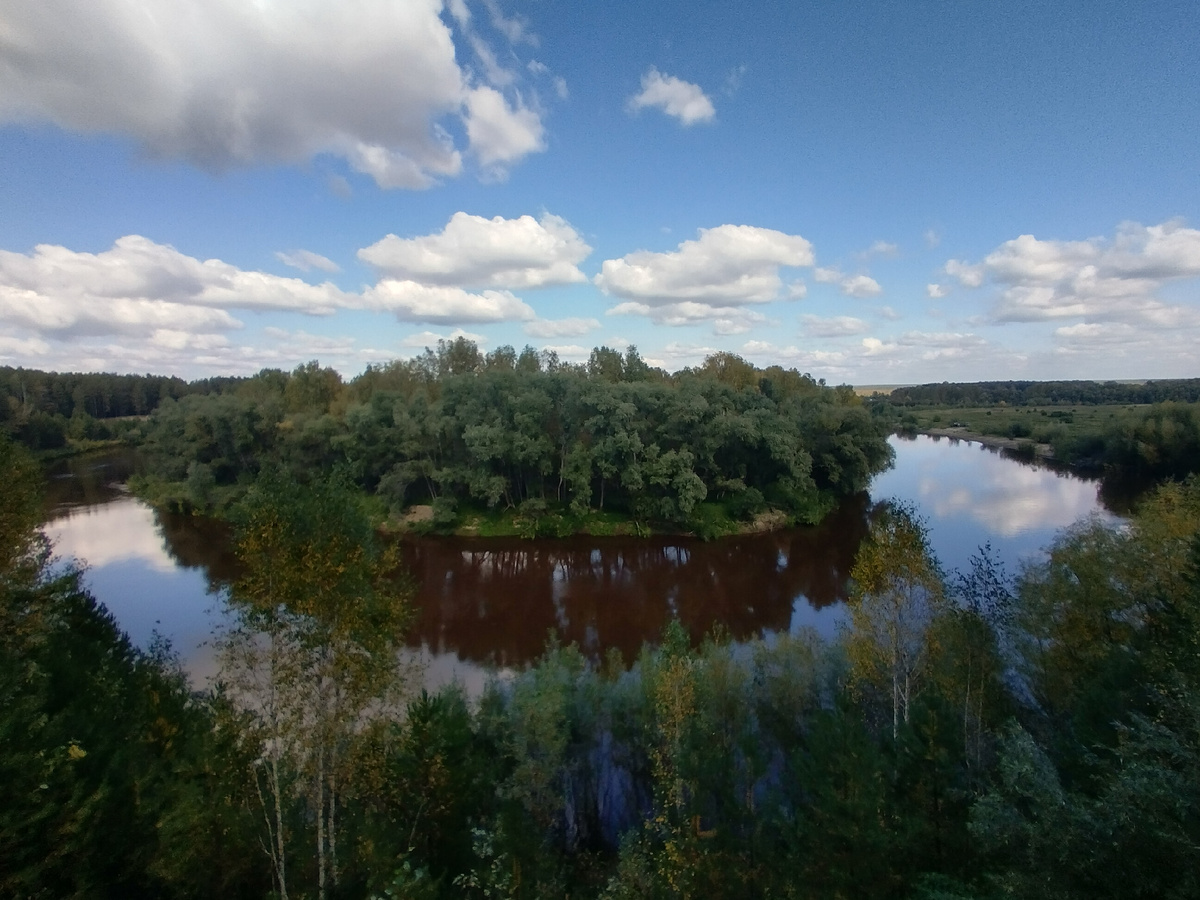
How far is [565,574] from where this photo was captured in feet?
97.7

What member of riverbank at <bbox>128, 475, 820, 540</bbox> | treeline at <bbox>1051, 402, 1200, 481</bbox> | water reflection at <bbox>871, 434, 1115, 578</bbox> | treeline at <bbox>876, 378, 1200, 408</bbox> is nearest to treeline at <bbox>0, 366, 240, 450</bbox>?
riverbank at <bbox>128, 475, 820, 540</bbox>

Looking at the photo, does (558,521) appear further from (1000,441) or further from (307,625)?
(1000,441)

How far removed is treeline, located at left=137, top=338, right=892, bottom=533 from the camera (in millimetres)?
34562

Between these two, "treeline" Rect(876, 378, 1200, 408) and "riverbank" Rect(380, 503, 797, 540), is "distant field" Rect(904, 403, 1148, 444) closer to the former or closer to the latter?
"treeline" Rect(876, 378, 1200, 408)

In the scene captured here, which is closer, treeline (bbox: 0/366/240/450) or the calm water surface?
the calm water surface

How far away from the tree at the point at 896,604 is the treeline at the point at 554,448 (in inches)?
837

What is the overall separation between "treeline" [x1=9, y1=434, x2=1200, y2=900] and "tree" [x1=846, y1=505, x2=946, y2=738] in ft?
0.19

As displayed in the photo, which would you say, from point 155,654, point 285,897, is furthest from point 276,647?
point 155,654

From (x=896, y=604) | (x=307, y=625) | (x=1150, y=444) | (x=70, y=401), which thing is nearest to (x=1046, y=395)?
(x=1150, y=444)

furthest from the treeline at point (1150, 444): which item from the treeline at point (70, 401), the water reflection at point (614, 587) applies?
the treeline at point (70, 401)

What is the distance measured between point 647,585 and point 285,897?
21285mm

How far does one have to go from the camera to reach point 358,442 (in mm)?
38250

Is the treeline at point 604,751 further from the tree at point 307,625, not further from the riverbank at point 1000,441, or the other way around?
the riverbank at point 1000,441

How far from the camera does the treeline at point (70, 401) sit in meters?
59.2
